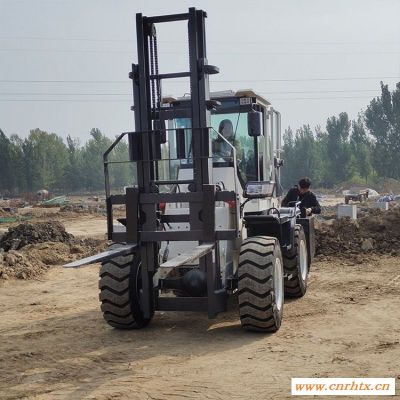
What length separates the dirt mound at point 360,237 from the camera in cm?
1327

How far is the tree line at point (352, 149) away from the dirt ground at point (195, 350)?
2132 inches

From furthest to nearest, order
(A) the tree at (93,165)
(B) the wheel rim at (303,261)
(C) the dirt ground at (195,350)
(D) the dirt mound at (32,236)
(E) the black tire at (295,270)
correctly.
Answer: (A) the tree at (93,165), (D) the dirt mound at (32,236), (B) the wheel rim at (303,261), (E) the black tire at (295,270), (C) the dirt ground at (195,350)

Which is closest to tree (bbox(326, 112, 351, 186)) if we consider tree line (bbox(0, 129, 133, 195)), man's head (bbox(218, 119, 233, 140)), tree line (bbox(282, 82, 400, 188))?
tree line (bbox(282, 82, 400, 188))

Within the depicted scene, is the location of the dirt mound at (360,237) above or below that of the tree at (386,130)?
below

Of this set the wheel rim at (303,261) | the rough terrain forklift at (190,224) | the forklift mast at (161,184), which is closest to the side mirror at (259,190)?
the rough terrain forklift at (190,224)

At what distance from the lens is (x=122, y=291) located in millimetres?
6949

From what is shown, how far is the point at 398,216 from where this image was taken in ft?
47.5

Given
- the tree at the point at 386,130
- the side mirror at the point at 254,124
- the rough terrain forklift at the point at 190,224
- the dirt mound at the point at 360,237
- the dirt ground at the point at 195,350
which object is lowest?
the dirt ground at the point at 195,350

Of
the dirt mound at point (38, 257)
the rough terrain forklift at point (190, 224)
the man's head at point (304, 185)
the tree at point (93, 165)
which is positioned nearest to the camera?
the rough terrain forklift at point (190, 224)

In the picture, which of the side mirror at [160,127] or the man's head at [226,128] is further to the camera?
the man's head at [226,128]

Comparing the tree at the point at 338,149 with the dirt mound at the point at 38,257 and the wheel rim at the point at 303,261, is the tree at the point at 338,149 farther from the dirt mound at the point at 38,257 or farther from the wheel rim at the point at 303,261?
the wheel rim at the point at 303,261

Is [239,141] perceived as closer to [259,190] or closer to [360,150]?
[259,190]

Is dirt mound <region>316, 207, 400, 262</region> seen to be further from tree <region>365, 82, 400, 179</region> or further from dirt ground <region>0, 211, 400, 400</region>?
tree <region>365, 82, 400, 179</region>

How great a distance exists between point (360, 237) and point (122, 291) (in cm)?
856
